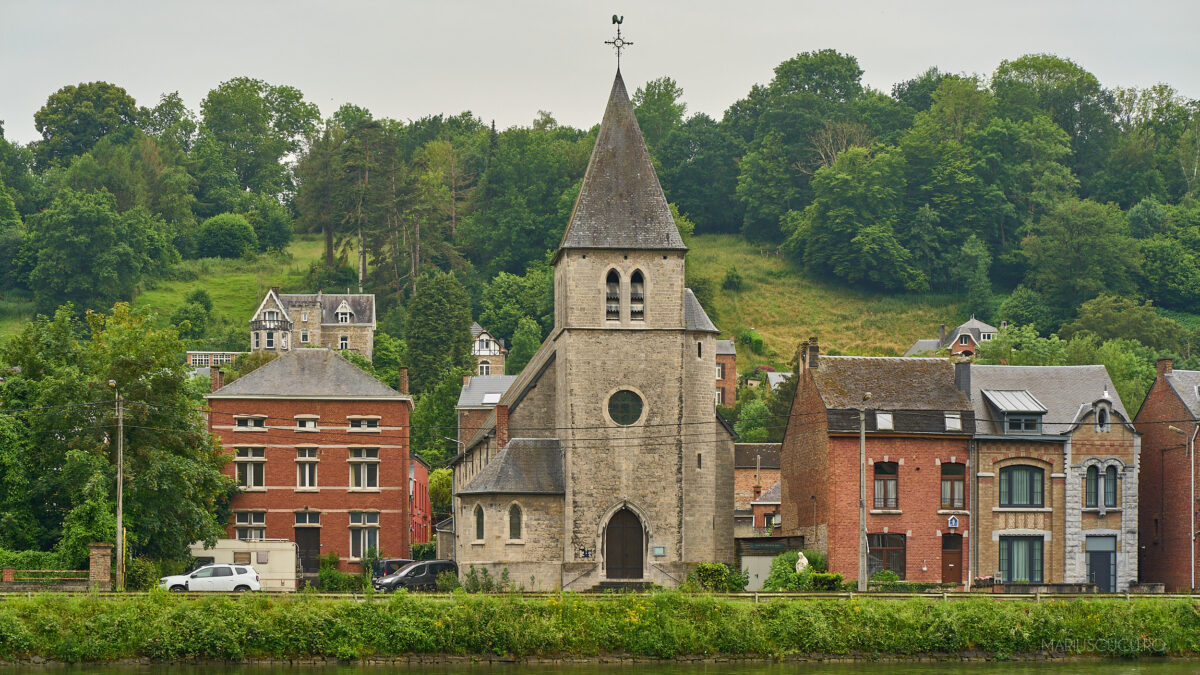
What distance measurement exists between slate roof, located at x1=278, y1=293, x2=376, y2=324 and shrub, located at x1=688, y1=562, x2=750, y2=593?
74.5 meters

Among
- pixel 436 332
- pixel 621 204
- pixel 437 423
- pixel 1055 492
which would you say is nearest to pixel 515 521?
pixel 621 204

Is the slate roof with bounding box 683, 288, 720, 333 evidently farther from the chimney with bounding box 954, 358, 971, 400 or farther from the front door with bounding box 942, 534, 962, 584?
the front door with bounding box 942, 534, 962, 584

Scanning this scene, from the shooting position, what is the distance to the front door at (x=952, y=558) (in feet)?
173

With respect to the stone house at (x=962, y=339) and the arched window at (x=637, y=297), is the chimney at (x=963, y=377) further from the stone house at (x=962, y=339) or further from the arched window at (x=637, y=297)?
the stone house at (x=962, y=339)

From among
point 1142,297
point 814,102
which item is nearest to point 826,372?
point 1142,297

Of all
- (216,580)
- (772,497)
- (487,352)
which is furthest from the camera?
(487,352)

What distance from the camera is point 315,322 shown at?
12275 cm

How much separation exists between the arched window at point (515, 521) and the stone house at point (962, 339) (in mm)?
66226

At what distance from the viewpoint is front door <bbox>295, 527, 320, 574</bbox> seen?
62.7 metres

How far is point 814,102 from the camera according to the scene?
156m

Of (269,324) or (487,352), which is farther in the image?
(487,352)

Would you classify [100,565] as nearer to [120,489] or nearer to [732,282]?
[120,489]

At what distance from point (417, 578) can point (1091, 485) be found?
23543 mm

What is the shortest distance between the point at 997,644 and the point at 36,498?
3223cm
